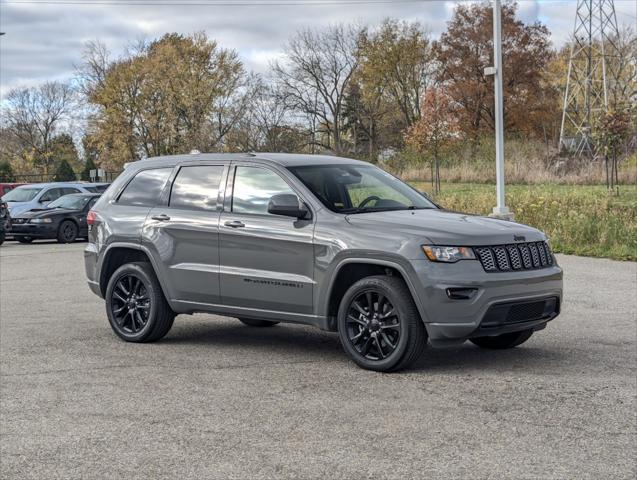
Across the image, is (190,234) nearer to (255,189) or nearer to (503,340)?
(255,189)

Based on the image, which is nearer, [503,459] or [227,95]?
[503,459]

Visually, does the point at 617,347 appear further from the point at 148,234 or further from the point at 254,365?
the point at 148,234

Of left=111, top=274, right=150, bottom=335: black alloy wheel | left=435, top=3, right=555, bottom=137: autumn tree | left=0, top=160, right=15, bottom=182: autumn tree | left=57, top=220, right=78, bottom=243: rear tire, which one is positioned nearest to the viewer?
left=111, top=274, right=150, bottom=335: black alloy wheel

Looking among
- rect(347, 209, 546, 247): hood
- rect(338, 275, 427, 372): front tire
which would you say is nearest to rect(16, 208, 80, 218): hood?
rect(347, 209, 546, 247): hood

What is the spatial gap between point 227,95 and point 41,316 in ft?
181

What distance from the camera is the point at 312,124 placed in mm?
67250

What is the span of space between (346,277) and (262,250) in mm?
811

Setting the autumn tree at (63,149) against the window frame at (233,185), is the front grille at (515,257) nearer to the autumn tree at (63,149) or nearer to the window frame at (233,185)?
the window frame at (233,185)

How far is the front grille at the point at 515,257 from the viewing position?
7.42 m

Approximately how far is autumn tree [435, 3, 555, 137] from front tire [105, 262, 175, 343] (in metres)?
53.1

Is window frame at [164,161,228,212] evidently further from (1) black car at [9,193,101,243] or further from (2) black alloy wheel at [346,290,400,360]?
(1) black car at [9,193,101,243]

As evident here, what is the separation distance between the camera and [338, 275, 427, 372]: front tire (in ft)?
24.3

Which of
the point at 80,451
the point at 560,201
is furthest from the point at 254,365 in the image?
the point at 560,201

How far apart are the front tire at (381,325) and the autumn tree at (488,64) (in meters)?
54.3
